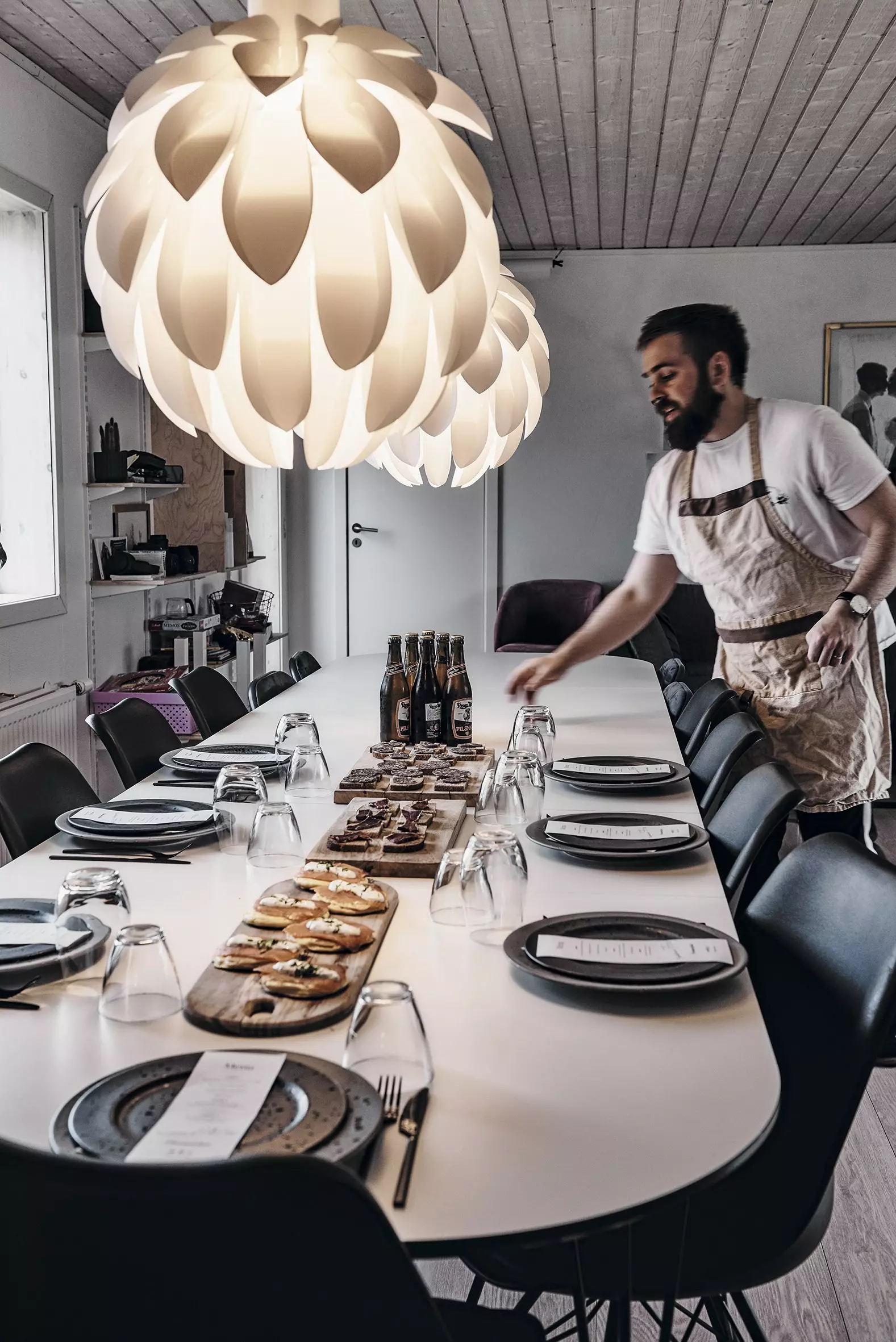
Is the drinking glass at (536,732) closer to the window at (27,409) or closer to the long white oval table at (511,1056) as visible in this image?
the long white oval table at (511,1056)

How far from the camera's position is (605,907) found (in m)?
1.66

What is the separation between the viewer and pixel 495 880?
1512mm

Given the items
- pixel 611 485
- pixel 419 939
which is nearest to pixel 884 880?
pixel 419 939

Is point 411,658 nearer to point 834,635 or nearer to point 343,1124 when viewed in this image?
point 834,635

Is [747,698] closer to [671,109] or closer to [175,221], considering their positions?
[175,221]

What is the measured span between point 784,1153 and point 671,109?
4.14 metres

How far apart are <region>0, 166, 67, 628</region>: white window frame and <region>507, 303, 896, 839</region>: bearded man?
79.5 inches

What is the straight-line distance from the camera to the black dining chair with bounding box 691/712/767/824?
8.04 ft

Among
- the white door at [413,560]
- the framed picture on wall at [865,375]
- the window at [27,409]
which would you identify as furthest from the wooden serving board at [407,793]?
the framed picture on wall at [865,375]

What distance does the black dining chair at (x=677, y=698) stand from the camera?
373 centimetres

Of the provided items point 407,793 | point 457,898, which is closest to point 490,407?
point 407,793

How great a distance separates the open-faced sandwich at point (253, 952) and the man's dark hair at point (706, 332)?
2.08 m

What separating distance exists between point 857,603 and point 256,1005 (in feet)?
6.32

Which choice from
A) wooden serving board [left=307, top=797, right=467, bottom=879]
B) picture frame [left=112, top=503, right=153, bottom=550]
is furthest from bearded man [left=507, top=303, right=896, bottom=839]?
picture frame [left=112, top=503, right=153, bottom=550]
